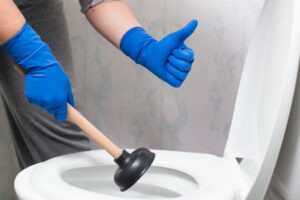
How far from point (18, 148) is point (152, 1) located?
24.1 inches

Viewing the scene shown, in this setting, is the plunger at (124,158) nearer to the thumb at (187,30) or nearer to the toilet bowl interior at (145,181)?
the toilet bowl interior at (145,181)

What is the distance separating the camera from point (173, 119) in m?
1.43

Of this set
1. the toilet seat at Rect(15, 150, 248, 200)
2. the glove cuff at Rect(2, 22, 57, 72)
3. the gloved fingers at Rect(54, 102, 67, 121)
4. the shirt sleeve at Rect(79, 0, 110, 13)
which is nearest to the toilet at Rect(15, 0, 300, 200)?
the toilet seat at Rect(15, 150, 248, 200)

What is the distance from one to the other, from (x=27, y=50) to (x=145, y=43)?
269 mm

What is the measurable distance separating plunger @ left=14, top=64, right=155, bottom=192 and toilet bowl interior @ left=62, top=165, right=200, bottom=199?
0.13 m

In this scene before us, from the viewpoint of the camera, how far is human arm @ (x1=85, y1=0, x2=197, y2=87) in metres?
0.92

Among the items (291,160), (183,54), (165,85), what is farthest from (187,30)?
(165,85)

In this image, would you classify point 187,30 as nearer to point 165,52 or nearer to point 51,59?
point 165,52

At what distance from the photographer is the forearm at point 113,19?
3.34 feet

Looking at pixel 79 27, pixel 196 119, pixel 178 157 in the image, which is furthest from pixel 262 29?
pixel 79 27

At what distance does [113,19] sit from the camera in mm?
1024

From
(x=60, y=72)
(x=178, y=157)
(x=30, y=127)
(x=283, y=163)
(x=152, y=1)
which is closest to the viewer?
(x=283, y=163)

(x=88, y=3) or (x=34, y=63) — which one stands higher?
(x=88, y=3)

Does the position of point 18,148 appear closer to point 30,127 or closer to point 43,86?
point 30,127
